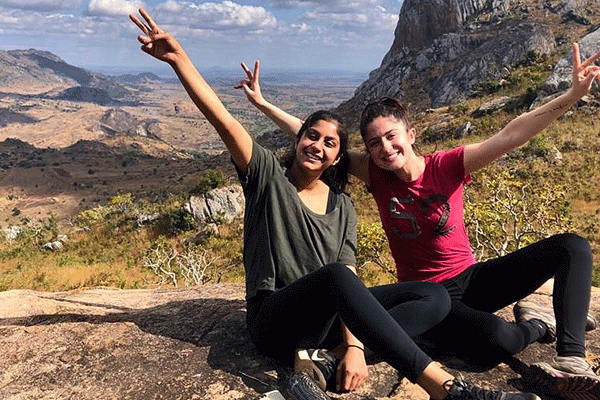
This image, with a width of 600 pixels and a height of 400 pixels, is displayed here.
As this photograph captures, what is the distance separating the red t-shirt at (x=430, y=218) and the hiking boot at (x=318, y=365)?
3.30 ft

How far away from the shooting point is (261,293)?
312 cm

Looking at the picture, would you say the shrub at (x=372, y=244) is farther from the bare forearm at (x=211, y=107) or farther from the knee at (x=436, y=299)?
the bare forearm at (x=211, y=107)

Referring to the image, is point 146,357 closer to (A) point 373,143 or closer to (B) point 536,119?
(A) point 373,143

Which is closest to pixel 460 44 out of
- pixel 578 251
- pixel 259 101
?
pixel 259 101

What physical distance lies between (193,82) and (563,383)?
2.84m

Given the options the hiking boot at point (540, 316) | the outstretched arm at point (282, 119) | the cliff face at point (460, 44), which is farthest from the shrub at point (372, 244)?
the cliff face at point (460, 44)

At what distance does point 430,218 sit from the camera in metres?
3.38

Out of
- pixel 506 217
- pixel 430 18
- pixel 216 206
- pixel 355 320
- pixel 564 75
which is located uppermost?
pixel 430 18

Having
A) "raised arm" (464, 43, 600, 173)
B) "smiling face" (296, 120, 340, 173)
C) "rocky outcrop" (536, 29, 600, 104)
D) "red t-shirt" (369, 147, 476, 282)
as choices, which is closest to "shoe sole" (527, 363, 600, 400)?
"red t-shirt" (369, 147, 476, 282)

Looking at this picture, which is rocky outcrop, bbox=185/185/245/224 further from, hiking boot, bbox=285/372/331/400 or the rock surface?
hiking boot, bbox=285/372/331/400

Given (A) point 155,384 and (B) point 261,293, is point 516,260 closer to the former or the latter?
(B) point 261,293

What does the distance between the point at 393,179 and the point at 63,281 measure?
8.73 meters

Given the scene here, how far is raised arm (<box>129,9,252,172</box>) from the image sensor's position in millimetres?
2789

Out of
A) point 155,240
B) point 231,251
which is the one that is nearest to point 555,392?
point 231,251
